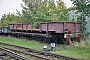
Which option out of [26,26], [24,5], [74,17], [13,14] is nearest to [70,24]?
[74,17]

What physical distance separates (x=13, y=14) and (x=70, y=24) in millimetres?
19530

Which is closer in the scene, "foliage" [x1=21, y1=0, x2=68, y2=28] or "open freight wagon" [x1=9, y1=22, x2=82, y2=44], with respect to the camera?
"open freight wagon" [x1=9, y1=22, x2=82, y2=44]

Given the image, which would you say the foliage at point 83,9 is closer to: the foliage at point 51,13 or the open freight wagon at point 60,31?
the open freight wagon at point 60,31

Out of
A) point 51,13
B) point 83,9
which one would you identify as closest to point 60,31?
point 83,9

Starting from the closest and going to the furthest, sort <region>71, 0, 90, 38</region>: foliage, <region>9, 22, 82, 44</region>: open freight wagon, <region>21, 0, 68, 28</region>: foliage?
<region>9, 22, 82, 44</region>: open freight wagon, <region>71, 0, 90, 38</region>: foliage, <region>21, 0, 68, 28</region>: foliage

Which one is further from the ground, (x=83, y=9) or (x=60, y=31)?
(x=83, y=9)

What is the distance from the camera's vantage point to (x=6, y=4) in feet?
123

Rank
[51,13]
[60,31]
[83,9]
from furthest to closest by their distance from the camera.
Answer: [51,13] → [83,9] → [60,31]

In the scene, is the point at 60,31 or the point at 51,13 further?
the point at 51,13

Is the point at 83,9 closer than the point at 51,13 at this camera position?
Yes

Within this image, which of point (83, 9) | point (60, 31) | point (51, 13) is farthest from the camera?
point (51, 13)

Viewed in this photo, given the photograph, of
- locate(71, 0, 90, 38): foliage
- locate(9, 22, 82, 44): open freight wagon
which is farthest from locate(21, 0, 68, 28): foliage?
locate(9, 22, 82, 44): open freight wagon

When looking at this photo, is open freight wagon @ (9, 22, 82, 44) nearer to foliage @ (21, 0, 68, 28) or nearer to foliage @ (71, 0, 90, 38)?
foliage @ (71, 0, 90, 38)

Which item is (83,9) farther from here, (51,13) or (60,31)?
(51,13)
